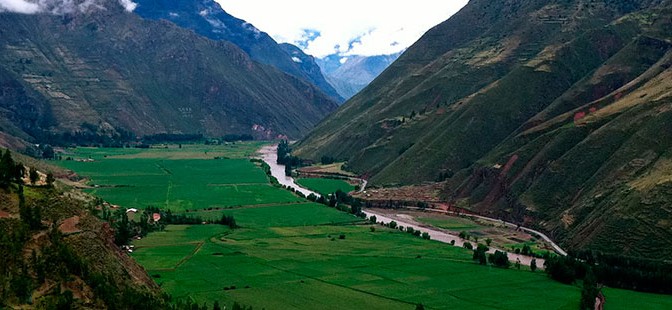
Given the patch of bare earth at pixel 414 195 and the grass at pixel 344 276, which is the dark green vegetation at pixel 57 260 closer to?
the grass at pixel 344 276

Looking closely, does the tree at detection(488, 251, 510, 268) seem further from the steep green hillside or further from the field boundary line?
the steep green hillside

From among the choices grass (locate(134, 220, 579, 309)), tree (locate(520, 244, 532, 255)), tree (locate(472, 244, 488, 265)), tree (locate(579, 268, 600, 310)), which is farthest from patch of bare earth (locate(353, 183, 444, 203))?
tree (locate(579, 268, 600, 310))

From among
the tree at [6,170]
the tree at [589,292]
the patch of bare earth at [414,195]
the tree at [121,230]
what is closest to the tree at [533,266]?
the tree at [589,292]

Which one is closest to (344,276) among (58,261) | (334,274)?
(334,274)

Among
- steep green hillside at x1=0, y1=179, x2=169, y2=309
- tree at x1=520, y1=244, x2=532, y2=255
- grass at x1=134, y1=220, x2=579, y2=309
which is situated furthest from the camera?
tree at x1=520, y1=244, x2=532, y2=255

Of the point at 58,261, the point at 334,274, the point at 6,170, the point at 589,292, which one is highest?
the point at 6,170

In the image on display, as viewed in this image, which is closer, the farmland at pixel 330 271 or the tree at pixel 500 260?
the farmland at pixel 330 271

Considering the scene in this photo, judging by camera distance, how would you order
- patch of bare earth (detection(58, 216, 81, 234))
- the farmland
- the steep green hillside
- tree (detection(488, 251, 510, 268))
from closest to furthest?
the steep green hillside, patch of bare earth (detection(58, 216, 81, 234)), the farmland, tree (detection(488, 251, 510, 268))

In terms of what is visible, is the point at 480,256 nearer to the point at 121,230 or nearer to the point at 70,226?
the point at 121,230

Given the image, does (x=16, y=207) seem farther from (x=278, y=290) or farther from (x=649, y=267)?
(x=649, y=267)

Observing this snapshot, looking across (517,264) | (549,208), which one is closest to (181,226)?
(517,264)

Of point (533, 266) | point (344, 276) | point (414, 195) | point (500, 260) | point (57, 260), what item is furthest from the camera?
point (414, 195)
